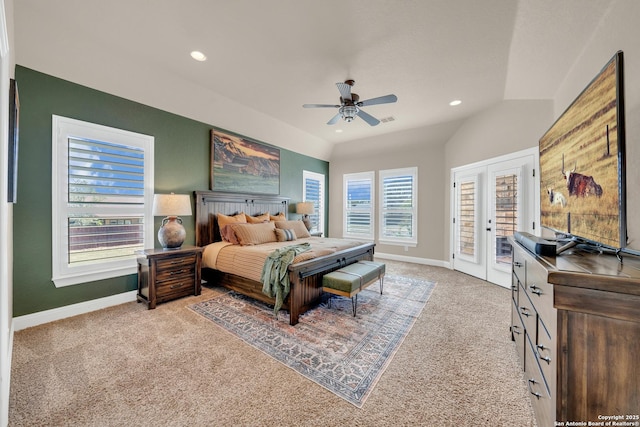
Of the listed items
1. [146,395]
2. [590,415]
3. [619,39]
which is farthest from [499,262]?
[146,395]

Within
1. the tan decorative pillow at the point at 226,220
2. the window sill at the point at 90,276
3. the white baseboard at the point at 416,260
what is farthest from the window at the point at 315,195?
the window sill at the point at 90,276

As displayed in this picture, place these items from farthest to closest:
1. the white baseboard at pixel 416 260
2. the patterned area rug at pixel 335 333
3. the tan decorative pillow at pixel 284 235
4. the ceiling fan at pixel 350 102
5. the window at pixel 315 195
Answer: the window at pixel 315 195 → the white baseboard at pixel 416 260 → the tan decorative pillow at pixel 284 235 → the ceiling fan at pixel 350 102 → the patterned area rug at pixel 335 333

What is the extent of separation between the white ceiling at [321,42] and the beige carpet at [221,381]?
2867mm

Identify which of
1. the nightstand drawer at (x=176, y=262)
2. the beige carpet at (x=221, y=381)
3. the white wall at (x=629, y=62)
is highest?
the white wall at (x=629, y=62)

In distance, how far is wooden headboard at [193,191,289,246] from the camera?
13.3 feet

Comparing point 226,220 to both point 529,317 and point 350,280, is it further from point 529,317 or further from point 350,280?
point 529,317

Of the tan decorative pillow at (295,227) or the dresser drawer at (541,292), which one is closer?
the dresser drawer at (541,292)

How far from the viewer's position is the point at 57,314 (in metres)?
2.70

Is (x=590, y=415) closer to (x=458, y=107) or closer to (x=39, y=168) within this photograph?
(x=458, y=107)

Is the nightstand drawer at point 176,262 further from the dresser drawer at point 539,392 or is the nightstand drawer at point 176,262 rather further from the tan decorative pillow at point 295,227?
the dresser drawer at point 539,392

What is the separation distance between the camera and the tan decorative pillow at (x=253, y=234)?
369cm

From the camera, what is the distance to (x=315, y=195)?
22.2ft

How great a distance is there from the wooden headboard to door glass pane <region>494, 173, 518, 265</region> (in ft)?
14.4

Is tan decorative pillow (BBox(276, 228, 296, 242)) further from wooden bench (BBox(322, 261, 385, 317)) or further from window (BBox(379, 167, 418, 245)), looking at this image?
window (BBox(379, 167, 418, 245))
